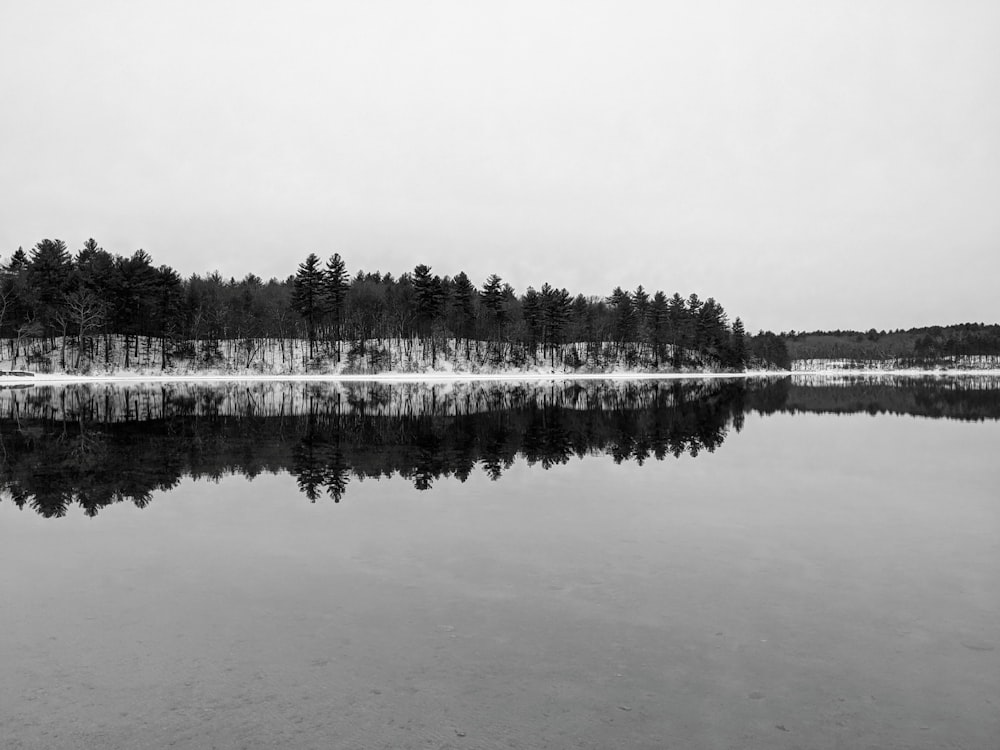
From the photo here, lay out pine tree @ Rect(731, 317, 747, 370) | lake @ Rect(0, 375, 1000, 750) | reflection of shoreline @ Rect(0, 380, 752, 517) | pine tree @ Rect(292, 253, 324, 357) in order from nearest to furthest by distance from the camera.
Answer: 1. lake @ Rect(0, 375, 1000, 750)
2. reflection of shoreline @ Rect(0, 380, 752, 517)
3. pine tree @ Rect(292, 253, 324, 357)
4. pine tree @ Rect(731, 317, 747, 370)

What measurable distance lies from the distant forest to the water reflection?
4702 centimetres

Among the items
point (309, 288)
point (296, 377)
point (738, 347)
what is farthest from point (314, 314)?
point (738, 347)

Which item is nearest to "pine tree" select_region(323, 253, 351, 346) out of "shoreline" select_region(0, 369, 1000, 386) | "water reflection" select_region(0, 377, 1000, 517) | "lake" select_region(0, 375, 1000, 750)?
"shoreline" select_region(0, 369, 1000, 386)

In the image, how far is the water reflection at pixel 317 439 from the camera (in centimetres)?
1502

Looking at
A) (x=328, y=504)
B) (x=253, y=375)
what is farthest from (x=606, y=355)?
(x=328, y=504)

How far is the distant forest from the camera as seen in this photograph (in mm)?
79688

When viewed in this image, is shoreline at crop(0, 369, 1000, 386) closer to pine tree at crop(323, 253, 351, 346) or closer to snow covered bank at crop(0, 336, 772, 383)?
snow covered bank at crop(0, 336, 772, 383)

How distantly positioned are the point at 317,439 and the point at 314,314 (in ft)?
249

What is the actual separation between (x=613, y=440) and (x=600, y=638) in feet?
52.9

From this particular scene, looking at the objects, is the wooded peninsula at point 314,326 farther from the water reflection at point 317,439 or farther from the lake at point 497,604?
the lake at point 497,604

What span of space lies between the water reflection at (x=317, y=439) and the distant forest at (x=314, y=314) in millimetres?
47021

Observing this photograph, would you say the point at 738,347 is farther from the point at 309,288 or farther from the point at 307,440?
the point at 307,440

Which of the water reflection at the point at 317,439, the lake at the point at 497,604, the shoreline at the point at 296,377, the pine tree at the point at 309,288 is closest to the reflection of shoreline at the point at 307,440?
the water reflection at the point at 317,439

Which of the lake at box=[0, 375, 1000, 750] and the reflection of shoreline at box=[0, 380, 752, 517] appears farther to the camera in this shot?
the reflection of shoreline at box=[0, 380, 752, 517]
